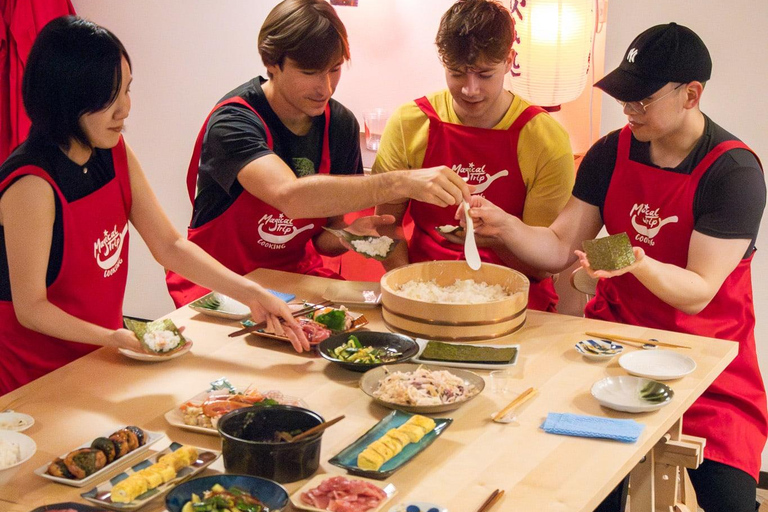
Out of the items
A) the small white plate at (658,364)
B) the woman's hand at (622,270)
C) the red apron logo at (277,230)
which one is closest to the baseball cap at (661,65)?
the woman's hand at (622,270)

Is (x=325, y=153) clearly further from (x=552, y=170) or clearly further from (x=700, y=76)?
(x=700, y=76)

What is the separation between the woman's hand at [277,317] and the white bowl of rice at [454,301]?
295mm

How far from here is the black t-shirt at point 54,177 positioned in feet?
7.30

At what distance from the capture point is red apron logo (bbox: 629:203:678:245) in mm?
2643

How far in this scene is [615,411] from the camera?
202cm

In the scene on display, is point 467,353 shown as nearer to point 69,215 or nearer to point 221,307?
point 221,307

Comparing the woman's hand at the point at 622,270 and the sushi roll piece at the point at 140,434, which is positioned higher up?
the woman's hand at the point at 622,270

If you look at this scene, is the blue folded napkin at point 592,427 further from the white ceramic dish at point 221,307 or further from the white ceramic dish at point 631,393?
the white ceramic dish at point 221,307

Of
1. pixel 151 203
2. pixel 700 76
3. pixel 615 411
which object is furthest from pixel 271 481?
pixel 700 76

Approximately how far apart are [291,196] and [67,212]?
716mm

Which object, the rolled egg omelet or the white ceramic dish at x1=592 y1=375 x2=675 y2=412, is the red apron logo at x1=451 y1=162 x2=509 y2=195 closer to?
the white ceramic dish at x1=592 y1=375 x2=675 y2=412

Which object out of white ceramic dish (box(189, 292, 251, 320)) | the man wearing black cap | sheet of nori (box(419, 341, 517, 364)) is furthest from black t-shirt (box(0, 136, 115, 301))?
the man wearing black cap

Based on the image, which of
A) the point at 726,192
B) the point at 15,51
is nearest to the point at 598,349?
the point at 726,192

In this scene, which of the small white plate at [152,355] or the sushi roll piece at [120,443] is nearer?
the sushi roll piece at [120,443]
